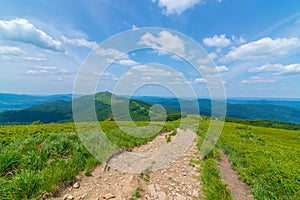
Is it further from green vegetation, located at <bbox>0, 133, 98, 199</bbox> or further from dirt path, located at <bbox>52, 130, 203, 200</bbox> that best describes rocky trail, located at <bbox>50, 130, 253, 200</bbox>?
green vegetation, located at <bbox>0, 133, 98, 199</bbox>

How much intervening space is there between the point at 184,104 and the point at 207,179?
858 centimetres

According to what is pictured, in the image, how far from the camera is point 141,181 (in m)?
6.63

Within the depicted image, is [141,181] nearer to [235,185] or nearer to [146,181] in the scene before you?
[146,181]

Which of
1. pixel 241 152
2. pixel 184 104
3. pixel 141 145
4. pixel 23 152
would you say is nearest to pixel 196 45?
pixel 184 104

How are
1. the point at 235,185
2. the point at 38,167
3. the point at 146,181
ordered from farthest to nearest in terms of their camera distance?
1. the point at 235,185
2. the point at 146,181
3. the point at 38,167

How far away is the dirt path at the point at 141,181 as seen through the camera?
19.1ft

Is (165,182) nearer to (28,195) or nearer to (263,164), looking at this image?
(28,195)

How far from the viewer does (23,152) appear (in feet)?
24.2

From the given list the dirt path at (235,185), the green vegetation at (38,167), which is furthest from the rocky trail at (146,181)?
the green vegetation at (38,167)

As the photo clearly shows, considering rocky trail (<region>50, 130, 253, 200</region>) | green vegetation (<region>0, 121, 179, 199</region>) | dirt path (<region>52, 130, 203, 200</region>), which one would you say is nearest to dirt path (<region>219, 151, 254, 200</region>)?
rocky trail (<region>50, 130, 253, 200</region>)

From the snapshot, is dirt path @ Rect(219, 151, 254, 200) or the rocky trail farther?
dirt path @ Rect(219, 151, 254, 200)

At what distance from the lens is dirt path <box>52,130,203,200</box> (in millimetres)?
5828

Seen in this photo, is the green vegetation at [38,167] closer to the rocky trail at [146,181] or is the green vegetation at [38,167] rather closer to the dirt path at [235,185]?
the rocky trail at [146,181]

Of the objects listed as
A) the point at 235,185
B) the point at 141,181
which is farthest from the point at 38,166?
Result: the point at 235,185
